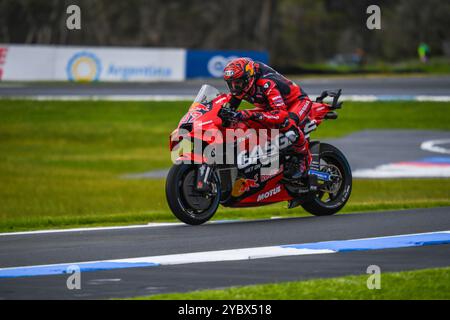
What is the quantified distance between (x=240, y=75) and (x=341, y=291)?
3.97m

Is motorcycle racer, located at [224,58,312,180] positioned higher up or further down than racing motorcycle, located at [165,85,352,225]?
higher up

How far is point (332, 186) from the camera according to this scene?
36.2 ft

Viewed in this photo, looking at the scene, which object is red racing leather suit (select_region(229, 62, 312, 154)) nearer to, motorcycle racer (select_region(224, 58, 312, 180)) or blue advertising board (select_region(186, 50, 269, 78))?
motorcycle racer (select_region(224, 58, 312, 180))

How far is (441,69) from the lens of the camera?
159ft

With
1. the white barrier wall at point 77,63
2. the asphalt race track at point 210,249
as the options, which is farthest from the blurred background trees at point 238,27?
the asphalt race track at point 210,249

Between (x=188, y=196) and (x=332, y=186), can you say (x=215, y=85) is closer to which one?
(x=332, y=186)

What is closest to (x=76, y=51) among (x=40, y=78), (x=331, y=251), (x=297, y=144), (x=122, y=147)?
(x=40, y=78)

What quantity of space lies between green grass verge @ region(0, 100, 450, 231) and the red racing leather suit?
6.09 ft

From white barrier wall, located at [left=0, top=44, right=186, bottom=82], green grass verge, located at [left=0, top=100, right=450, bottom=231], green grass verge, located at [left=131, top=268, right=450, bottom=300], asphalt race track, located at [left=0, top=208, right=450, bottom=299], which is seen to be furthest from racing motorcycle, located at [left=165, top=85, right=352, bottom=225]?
white barrier wall, located at [left=0, top=44, right=186, bottom=82]

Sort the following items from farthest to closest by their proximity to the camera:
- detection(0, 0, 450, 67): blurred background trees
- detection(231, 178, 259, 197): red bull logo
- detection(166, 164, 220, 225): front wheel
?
detection(0, 0, 450, 67): blurred background trees → detection(231, 178, 259, 197): red bull logo → detection(166, 164, 220, 225): front wheel

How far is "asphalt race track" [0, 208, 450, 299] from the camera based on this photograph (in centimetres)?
689

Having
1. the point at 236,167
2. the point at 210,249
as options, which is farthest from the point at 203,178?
the point at 210,249

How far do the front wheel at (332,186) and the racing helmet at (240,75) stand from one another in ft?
4.47

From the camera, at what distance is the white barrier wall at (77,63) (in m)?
40.1
